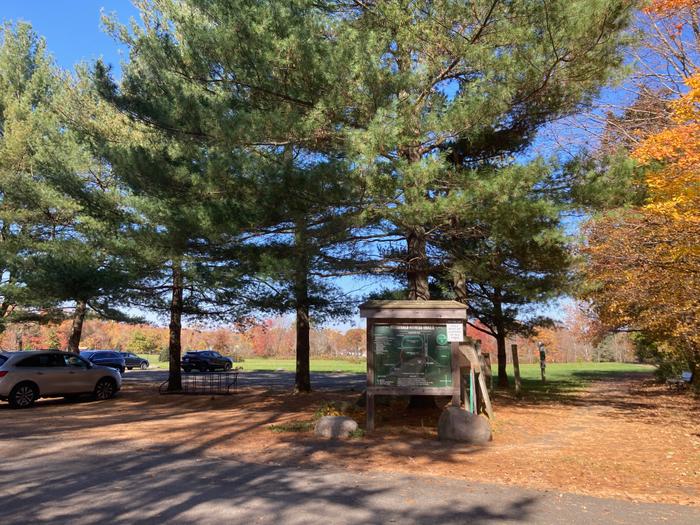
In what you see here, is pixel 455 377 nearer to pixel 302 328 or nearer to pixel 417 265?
pixel 417 265

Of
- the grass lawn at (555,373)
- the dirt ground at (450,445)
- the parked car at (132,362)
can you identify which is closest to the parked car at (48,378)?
the dirt ground at (450,445)

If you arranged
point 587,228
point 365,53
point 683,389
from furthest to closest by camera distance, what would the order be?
point 683,389
point 587,228
point 365,53

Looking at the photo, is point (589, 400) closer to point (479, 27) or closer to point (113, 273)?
point (479, 27)

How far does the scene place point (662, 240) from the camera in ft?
30.1

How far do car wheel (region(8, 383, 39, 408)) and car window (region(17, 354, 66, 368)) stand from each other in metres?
0.52

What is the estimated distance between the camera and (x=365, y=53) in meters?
8.98

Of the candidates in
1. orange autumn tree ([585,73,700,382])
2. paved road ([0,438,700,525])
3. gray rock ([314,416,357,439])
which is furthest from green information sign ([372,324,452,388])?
orange autumn tree ([585,73,700,382])

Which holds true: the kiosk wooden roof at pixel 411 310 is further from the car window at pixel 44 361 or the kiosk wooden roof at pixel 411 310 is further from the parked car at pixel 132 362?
the parked car at pixel 132 362

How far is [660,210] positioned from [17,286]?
17750mm

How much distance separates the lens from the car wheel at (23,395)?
42.9 ft

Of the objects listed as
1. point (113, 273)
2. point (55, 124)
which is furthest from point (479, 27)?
point (55, 124)

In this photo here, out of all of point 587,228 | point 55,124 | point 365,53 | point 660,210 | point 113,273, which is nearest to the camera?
point 660,210

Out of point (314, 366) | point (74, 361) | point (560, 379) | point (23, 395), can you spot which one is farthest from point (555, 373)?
point (23, 395)

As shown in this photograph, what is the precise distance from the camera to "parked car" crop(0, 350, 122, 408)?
42.9ft
